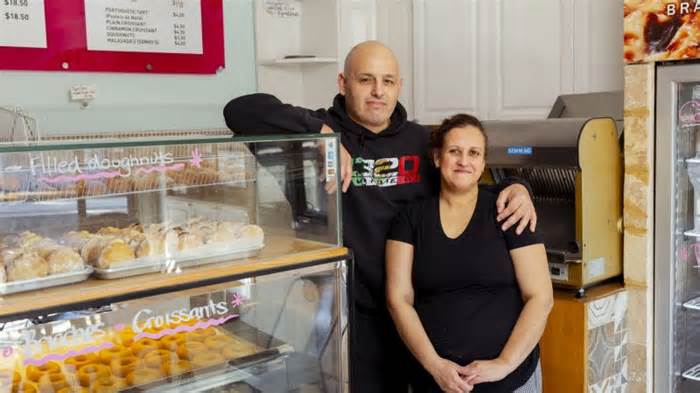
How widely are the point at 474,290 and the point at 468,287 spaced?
2cm

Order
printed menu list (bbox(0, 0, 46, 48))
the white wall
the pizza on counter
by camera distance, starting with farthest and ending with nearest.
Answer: the white wall
printed menu list (bbox(0, 0, 46, 48))
the pizza on counter

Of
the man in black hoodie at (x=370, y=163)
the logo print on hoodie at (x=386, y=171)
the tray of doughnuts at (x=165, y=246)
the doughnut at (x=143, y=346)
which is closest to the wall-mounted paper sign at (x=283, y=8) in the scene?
the man in black hoodie at (x=370, y=163)

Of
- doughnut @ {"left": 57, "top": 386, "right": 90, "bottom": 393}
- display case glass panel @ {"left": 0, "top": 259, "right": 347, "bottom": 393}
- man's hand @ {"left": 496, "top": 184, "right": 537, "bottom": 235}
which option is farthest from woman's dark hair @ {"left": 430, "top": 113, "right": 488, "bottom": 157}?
doughnut @ {"left": 57, "top": 386, "right": 90, "bottom": 393}

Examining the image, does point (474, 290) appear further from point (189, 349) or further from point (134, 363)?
point (134, 363)

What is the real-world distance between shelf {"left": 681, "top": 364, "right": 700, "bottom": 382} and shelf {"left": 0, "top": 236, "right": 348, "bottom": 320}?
5.13 feet

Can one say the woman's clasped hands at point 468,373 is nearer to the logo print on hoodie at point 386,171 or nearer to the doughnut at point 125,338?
the logo print on hoodie at point 386,171

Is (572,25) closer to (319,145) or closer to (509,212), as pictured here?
(509,212)

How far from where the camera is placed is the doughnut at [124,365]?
1.62 m

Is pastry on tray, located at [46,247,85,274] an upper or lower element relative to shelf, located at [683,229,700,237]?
upper

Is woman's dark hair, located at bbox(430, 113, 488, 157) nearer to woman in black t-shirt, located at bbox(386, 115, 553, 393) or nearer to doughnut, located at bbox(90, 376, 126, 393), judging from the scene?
woman in black t-shirt, located at bbox(386, 115, 553, 393)

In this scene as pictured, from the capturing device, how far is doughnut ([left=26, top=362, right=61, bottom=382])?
151 centimetres

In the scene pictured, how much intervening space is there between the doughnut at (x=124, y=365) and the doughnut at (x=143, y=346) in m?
0.02

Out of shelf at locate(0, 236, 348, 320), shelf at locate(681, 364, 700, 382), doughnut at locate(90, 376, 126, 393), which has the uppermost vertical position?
shelf at locate(0, 236, 348, 320)

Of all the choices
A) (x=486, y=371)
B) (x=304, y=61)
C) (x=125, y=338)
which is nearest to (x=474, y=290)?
(x=486, y=371)
